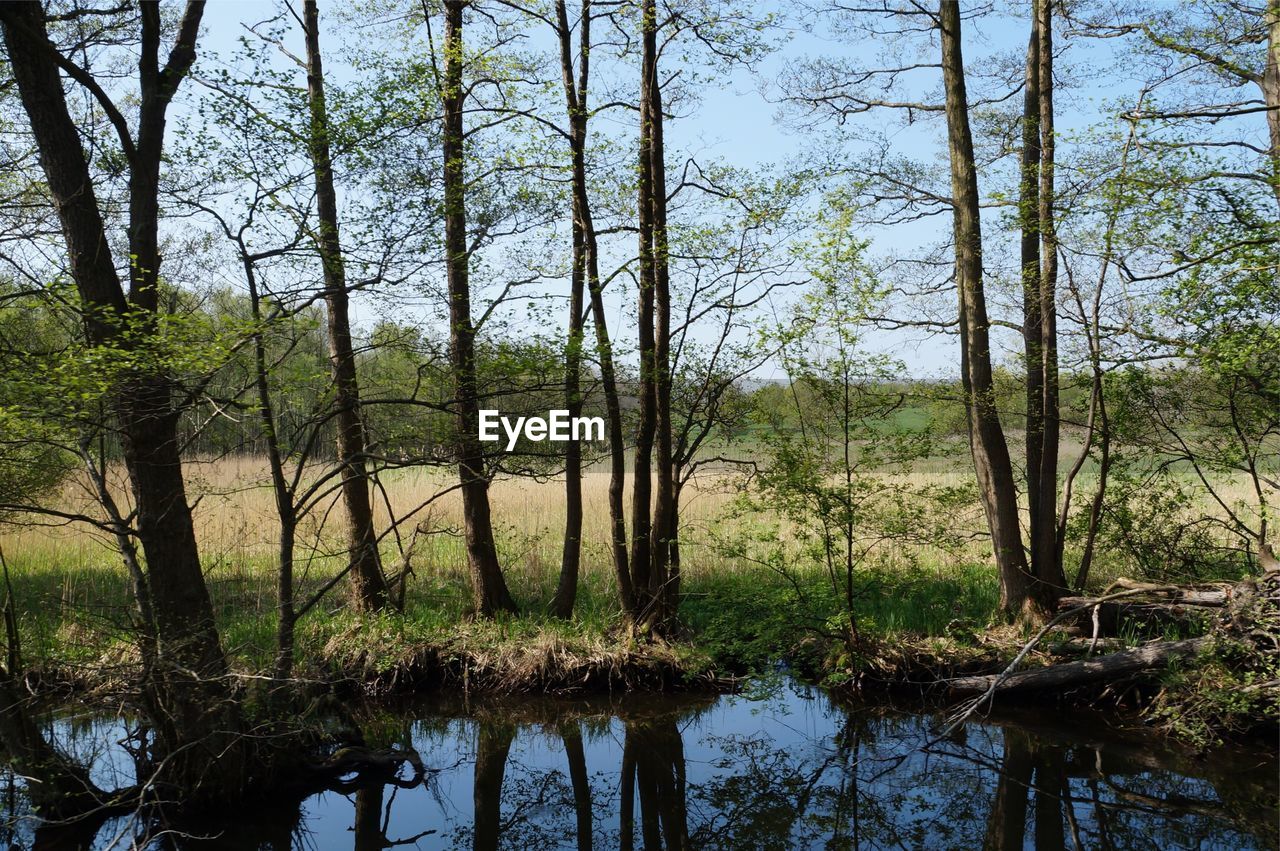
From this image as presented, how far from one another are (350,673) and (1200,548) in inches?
303

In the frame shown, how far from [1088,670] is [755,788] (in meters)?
2.99

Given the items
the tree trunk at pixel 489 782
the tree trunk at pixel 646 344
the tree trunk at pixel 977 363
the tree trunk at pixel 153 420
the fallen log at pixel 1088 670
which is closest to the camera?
the tree trunk at pixel 153 420

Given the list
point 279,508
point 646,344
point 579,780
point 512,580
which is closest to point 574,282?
point 646,344

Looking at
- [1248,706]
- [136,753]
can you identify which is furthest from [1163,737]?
[136,753]

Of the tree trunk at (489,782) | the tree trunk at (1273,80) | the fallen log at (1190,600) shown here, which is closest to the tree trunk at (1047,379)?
the fallen log at (1190,600)

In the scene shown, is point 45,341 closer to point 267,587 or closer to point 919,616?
point 267,587

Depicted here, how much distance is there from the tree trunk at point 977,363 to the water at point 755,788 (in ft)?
5.11

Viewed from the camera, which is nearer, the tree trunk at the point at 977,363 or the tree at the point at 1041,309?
the tree at the point at 1041,309

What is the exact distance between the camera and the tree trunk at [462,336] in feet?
28.5

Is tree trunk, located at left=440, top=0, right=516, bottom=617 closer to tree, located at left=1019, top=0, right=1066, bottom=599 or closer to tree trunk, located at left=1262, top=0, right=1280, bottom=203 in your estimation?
tree, located at left=1019, top=0, right=1066, bottom=599

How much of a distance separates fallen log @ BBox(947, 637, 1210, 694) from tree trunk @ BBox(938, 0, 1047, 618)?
1.02 meters

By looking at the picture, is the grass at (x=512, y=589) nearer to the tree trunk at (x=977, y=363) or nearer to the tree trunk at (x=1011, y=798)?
the tree trunk at (x=977, y=363)

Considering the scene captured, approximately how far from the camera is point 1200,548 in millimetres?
9070

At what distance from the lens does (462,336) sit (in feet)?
29.3
